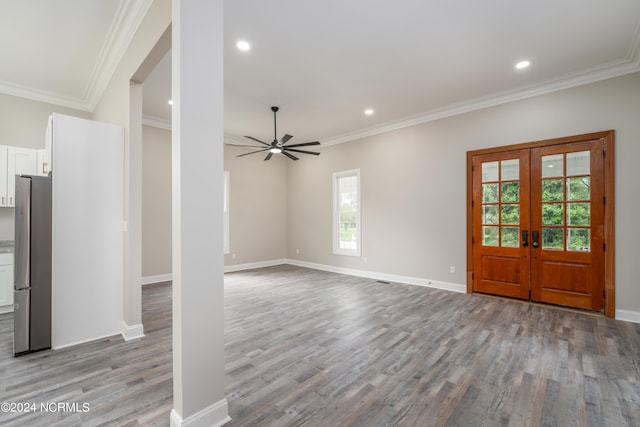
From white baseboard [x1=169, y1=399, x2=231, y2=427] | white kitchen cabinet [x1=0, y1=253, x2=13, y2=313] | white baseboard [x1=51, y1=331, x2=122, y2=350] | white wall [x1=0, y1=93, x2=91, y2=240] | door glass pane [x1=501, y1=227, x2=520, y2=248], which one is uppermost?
white wall [x1=0, y1=93, x2=91, y2=240]

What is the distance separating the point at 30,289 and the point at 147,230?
296 cm

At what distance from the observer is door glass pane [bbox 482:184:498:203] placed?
186 inches

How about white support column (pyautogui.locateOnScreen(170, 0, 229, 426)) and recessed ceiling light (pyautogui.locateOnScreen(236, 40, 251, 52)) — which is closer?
white support column (pyautogui.locateOnScreen(170, 0, 229, 426))

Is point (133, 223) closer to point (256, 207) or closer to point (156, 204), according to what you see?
point (156, 204)

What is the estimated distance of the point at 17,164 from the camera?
4.05 m

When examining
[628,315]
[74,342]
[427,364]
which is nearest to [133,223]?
[74,342]

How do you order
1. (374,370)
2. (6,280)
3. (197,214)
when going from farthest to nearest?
1. (6,280)
2. (374,370)
3. (197,214)

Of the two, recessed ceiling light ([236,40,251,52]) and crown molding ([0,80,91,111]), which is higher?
recessed ceiling light ([236,40,251,52])

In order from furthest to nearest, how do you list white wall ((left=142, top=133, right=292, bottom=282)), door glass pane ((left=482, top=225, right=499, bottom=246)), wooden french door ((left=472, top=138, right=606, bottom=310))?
white wall ((left=142, top=133, right=292, bottom=282)) < door glass pane ((left=482, top=225, right=499, bottom=246)) < wooden french door ((left=472, top=138, right=606, bottom=310))

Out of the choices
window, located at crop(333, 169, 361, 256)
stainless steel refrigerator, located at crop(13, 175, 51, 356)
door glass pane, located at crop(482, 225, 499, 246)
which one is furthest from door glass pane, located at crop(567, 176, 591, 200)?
stainless steel refrigerator, located at crop(13, 175, 51, 356)

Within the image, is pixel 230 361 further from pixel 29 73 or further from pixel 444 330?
pixel 29 73

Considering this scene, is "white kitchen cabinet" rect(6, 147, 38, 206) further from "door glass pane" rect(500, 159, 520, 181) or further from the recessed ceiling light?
"door glass pane" rect(500, 159, 520, 181)

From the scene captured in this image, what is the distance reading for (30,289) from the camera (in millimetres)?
2732

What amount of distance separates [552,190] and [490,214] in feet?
2.90
